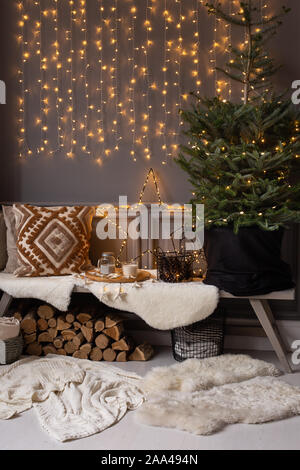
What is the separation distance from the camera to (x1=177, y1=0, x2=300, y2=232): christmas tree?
8.65 feet

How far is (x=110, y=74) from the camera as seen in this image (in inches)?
131

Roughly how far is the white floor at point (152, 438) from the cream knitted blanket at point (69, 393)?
5cm

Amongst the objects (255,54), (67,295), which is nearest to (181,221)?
(67,295)

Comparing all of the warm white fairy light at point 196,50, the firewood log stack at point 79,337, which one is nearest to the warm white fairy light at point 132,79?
the warm white fairy light at point 196,50

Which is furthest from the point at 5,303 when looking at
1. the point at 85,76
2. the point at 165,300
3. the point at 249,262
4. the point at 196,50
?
the point at 196,50

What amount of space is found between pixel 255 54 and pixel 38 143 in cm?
162

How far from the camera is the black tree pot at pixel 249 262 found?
269cm

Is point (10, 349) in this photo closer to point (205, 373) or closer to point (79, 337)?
point (79, 337)

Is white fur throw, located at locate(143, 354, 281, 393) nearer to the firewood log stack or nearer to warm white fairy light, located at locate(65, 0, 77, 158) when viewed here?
the firewood log stack

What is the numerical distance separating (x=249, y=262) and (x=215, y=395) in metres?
0.75

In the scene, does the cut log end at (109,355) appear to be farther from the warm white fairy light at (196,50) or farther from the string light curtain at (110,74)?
the warm white fairy light at (196,50)

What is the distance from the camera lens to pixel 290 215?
2.60 meters

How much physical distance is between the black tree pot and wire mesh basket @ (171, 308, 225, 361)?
28cm

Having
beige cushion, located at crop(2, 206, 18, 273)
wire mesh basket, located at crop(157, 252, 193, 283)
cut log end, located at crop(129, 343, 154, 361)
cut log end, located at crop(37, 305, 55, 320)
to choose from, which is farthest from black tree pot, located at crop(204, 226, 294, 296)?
beige cushion, located at crop(2, 206, 18, 273)
